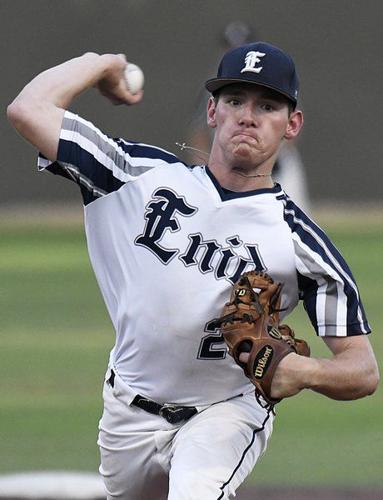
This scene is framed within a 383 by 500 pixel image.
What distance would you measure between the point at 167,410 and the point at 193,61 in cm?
1887

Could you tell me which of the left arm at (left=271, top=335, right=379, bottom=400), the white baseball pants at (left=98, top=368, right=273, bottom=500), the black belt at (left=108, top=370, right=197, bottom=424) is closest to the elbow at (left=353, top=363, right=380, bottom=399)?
the left arm at (left=271, top=335, right=379, bottom=400)

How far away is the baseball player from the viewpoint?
4.27 m

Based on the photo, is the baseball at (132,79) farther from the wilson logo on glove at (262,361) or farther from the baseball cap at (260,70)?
the wilson logo on glove at (262,361)

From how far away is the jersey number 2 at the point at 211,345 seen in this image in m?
4.31

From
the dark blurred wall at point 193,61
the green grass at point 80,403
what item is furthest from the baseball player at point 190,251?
the dark blurred wall at point 193,61

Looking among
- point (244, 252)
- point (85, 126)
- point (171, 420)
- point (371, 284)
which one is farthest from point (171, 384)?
point (371, 284)

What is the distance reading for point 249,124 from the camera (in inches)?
170

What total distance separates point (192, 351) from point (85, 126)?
33.1 inches

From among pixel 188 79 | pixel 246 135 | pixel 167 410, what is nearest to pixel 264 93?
pixel 246 135

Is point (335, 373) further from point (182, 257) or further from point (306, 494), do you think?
point (306, 494)

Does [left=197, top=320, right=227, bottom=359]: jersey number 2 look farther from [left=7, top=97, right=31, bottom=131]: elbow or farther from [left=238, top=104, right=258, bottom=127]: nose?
[left=7, top=97, right=31, bottom=131]: elbow

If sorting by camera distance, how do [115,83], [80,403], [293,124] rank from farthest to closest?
[80,403] < [293,124] < [115,83]

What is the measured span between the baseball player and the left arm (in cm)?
2

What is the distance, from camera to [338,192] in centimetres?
2275
